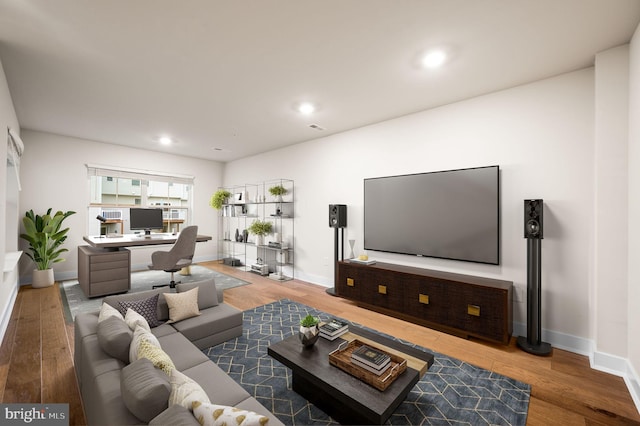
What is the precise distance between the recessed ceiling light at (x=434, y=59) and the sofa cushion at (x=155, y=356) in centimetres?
292

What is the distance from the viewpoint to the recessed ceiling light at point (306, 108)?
353cm

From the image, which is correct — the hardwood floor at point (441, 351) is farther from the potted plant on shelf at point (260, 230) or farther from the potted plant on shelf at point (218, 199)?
the potted plant on shelf at point (218, 199)

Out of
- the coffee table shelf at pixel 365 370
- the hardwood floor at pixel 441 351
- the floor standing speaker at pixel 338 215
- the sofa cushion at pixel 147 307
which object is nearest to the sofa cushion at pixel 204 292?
Result: the sofa cushion at pixel 147 307

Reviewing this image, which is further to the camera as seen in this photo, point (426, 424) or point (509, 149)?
point (509, 149)

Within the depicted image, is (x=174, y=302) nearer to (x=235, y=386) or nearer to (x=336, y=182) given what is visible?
(x=235, y=386)

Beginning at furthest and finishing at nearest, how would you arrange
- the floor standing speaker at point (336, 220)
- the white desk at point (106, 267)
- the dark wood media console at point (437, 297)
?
the floor standing speaker at point (336, 220) < the white desk at point (106, 267) < the dark wood media console at point (437, 297)

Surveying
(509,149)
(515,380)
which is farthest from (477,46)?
(515,380)

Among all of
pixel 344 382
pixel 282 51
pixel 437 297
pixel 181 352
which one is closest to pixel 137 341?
pixel 181 352

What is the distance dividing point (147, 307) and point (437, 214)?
3.27 m

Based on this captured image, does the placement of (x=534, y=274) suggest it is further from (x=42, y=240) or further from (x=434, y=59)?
(x=42, y=240)

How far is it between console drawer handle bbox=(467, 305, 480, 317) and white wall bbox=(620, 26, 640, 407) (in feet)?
3.48

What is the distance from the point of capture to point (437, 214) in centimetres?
345

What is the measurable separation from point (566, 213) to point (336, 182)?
9.95ft

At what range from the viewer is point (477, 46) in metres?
2.29
